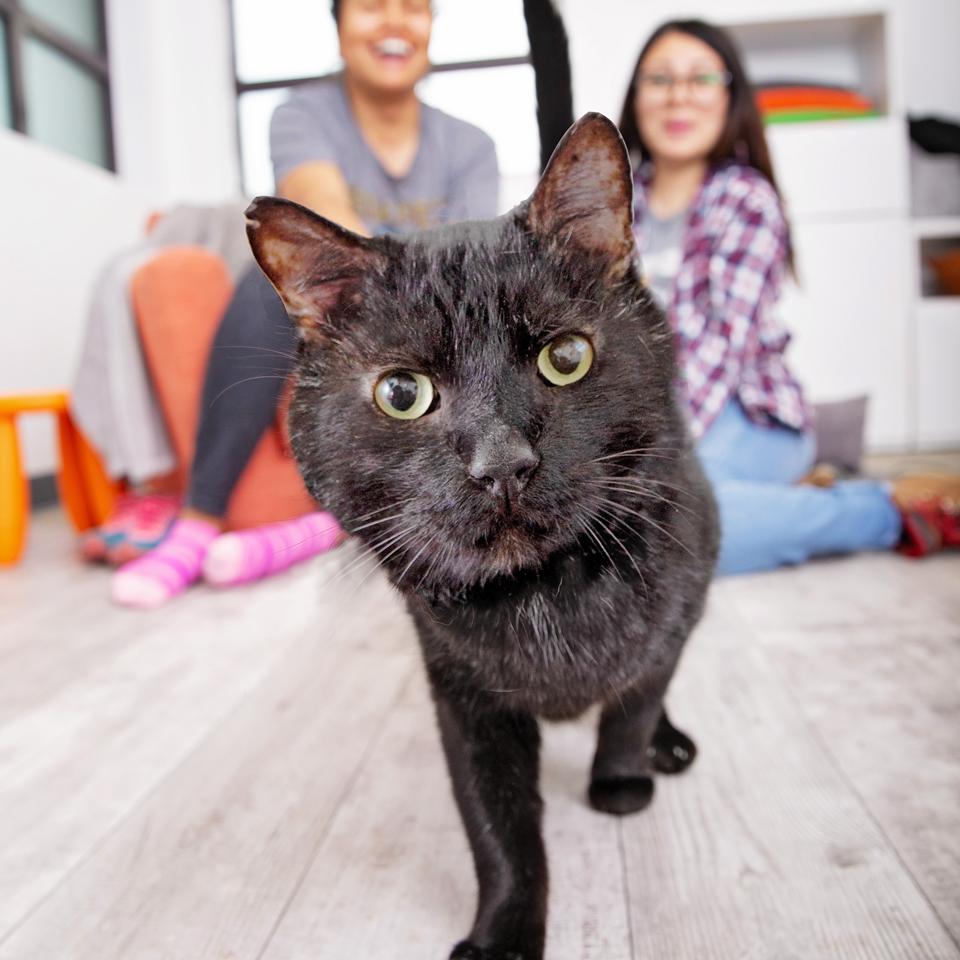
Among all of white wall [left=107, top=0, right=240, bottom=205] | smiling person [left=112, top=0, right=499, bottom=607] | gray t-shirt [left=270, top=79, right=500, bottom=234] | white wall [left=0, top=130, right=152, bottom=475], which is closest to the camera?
smiling person [left=112, top=0, right=499, bottom=607]

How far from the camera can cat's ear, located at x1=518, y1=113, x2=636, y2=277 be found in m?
0.59

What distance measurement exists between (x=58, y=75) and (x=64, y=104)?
0.12 m

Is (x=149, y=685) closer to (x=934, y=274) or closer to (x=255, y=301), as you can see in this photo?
(x=255, y=301)

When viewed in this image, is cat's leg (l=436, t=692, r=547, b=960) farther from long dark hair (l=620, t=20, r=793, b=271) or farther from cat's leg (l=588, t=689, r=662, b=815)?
long dark hair (l=620, t=20, r=793, b=271)

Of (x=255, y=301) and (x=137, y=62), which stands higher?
(x=137, y=62)

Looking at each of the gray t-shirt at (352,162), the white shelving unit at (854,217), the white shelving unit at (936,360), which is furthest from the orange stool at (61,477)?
the white shelving unit at (936,360)

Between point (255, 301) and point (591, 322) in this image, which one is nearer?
point (591, 322)

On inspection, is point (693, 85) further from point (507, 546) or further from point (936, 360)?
point (936, 360)

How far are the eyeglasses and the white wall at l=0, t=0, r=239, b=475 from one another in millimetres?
2263

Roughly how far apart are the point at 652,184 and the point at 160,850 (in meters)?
1.69

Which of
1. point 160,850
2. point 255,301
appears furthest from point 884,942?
point 255,301

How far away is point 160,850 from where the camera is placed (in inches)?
32.3

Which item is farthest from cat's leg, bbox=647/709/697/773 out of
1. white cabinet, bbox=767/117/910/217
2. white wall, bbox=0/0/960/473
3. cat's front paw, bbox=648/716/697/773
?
white cabinet, bbox=767/117/910/217

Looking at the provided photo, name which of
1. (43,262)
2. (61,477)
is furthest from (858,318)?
(43,262)
